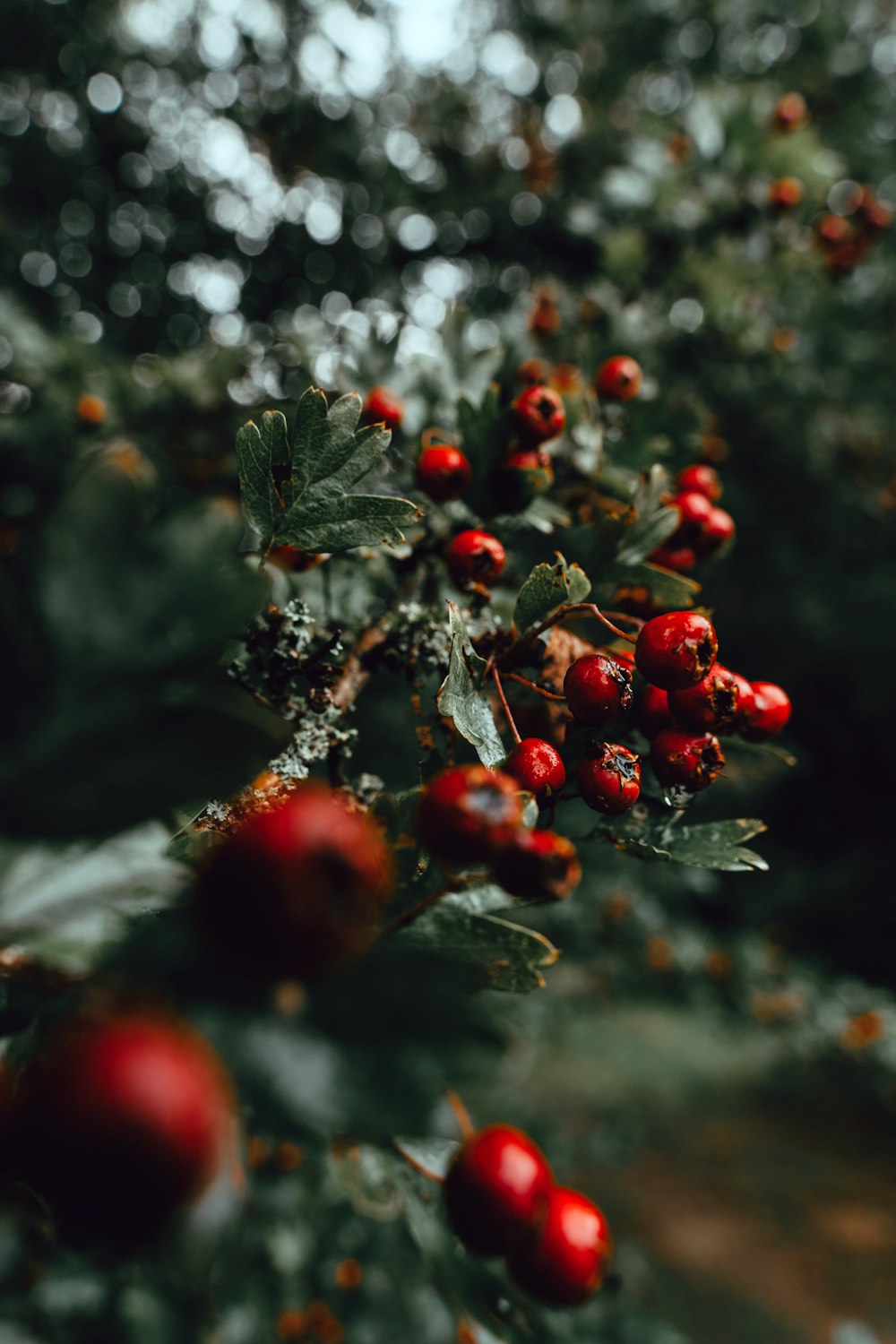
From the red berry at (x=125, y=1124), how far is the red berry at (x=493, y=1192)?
26 centimetres

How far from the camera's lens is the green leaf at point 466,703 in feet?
2.11

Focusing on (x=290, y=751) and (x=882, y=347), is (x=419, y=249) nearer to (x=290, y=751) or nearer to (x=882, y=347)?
(x=882, y=347)

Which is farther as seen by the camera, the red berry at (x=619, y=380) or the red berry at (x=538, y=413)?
the red berry at (x=619, y=380)

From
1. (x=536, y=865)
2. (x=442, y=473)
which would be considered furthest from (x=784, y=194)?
(x=536, y=865)

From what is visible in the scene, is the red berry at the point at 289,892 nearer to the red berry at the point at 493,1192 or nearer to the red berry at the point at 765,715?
the red berry at the point at 493,1192

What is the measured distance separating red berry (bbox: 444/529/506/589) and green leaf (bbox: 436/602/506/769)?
0.62ft

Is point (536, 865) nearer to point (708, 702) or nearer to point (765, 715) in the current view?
point (708, 702)

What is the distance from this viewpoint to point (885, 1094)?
312 centimetres

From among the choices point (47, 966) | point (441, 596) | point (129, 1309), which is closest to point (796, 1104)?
point (129, 1309)

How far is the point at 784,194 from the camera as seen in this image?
1.85 meters

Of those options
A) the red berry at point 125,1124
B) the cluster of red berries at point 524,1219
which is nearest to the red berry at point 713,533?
the cluster of red berries at point 524,1219

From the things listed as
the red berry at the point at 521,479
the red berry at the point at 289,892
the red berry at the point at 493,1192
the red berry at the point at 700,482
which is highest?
the red berry at the point at 521,479

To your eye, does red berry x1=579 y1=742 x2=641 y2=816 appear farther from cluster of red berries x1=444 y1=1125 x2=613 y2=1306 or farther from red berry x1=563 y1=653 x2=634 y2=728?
cluster of red berries x1=444 y1=1125 x2=613 y2=1306

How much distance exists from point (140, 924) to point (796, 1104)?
21.5 feet
